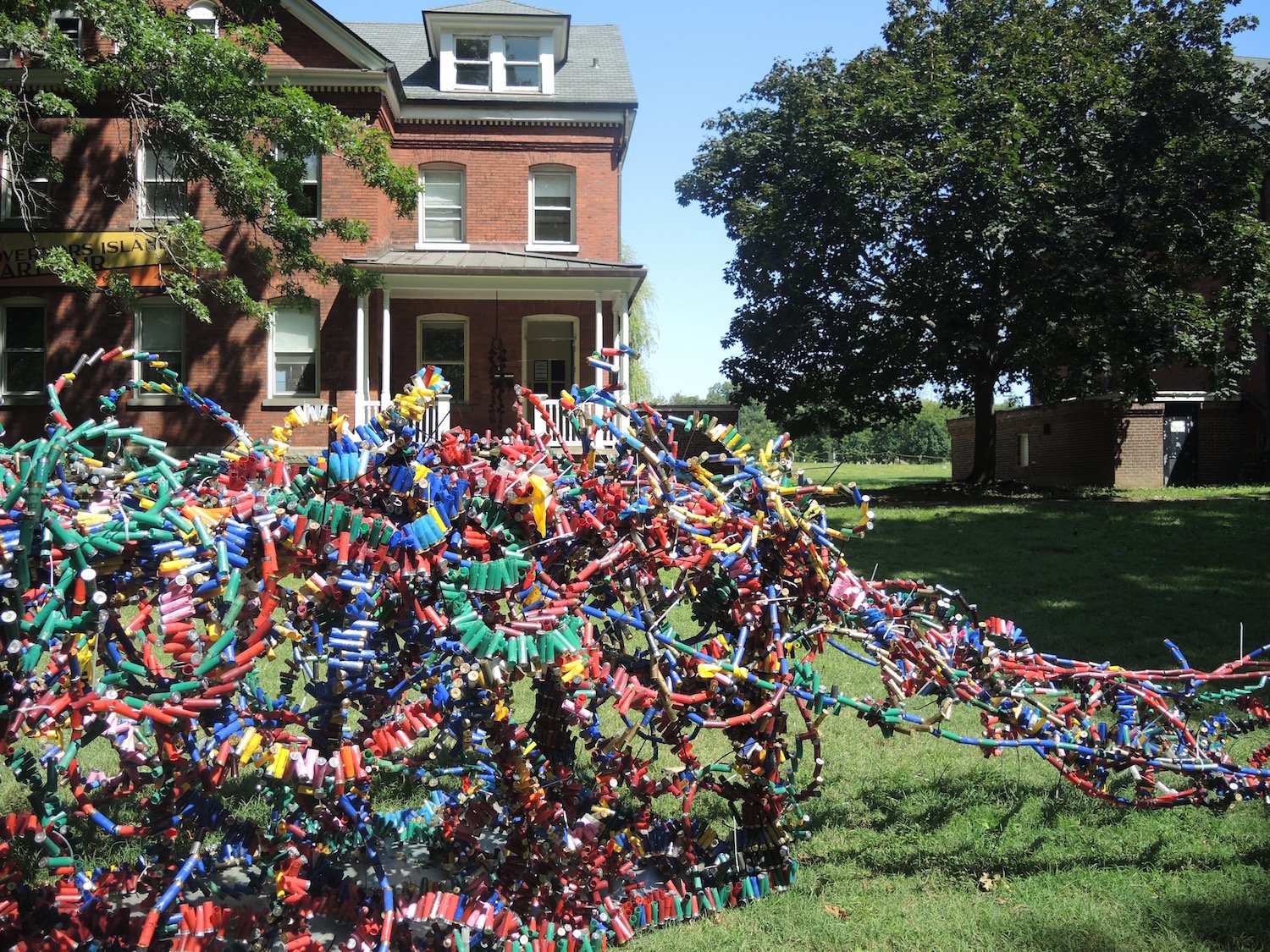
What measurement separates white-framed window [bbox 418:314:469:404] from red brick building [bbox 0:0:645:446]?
4 cm

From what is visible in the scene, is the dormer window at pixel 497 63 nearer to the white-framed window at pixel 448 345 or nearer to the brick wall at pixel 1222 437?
the white-framed window at pixel 448 345

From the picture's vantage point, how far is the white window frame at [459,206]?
19.9 meters

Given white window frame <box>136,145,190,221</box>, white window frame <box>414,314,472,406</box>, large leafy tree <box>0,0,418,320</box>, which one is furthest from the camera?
white window frame <box>414,314,472,406</box>

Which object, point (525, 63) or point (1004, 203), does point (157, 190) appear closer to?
point (525, 63)

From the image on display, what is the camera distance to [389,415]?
109 inches

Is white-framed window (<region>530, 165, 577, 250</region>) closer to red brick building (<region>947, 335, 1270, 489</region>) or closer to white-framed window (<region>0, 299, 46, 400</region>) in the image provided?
white-framed window (<region>0, 299, 46, 400</region>)

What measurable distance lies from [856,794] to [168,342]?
18.4 meters

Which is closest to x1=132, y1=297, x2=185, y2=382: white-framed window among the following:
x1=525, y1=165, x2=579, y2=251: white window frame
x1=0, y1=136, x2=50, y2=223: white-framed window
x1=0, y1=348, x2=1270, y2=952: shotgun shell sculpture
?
x1=0, y1=136, x2=50, y2=223: white-framed window

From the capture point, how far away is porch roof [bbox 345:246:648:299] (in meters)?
17.5

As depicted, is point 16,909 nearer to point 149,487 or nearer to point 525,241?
point 149,487

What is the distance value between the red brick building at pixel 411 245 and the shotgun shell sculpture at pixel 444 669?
567 inches

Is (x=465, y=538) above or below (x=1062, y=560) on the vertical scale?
above

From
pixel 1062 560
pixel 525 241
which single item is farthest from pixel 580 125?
pixel 1062 560

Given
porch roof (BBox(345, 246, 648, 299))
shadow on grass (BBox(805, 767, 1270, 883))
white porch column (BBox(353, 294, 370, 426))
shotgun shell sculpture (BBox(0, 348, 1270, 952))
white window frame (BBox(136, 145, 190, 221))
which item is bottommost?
shadow on grass (BBox(805, 767, 1270, 883))
